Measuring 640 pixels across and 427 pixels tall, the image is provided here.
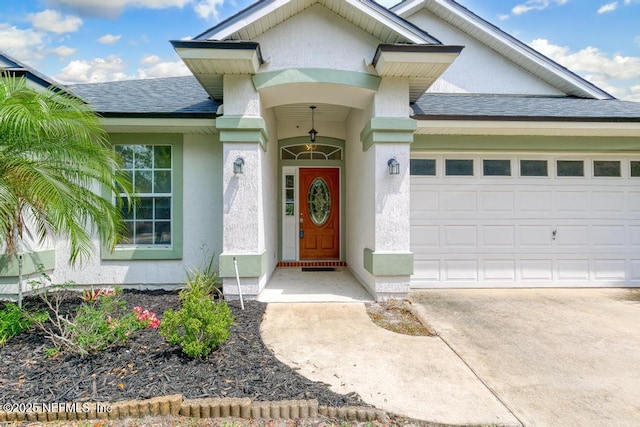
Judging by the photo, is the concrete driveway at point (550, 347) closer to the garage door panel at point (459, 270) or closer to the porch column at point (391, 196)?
the garage door panel at point (459, 270)

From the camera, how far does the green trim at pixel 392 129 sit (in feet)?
19.0

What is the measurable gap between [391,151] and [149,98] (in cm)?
522

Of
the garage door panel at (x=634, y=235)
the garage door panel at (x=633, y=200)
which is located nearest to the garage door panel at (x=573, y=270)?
the garage door panel at (x=634, y=235)

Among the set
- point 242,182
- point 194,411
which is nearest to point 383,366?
point 194,411

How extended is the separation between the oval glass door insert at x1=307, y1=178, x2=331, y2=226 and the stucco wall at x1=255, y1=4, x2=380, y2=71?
392cm

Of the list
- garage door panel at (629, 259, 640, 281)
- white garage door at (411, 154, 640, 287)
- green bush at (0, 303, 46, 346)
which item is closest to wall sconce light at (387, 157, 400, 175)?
white garage door at (411, 154, 640, 287)

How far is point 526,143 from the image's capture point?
7.04 m

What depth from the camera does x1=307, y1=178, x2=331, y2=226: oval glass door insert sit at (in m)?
9.25

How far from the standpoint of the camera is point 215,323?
3.50 meters

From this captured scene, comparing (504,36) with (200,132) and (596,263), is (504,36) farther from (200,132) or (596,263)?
(200,132)

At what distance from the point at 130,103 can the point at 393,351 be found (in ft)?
21.7

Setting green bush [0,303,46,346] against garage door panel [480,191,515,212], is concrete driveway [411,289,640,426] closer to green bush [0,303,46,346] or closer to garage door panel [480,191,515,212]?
garage door panel [480,191,515,212]

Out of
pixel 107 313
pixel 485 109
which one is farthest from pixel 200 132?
pixel 485 109

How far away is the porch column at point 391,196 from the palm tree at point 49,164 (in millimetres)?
4059
